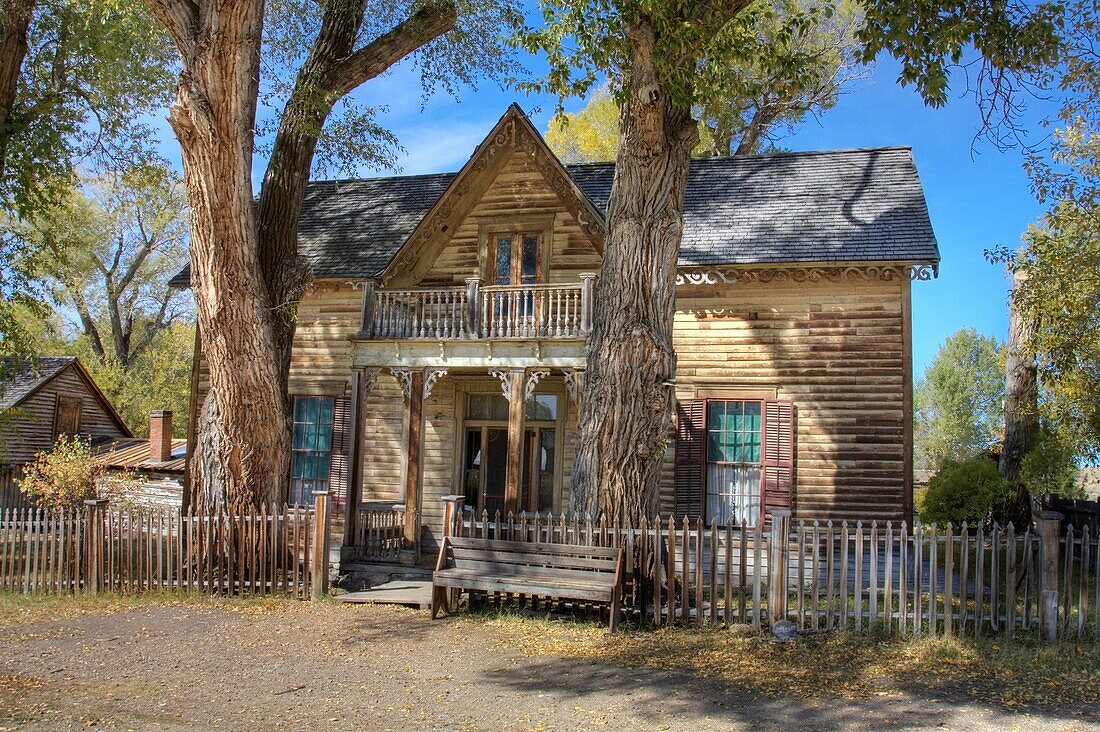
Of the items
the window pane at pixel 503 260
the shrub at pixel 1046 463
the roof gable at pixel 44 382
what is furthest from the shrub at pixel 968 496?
the roof gable at pixel 44 382

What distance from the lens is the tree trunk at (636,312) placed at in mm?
10875

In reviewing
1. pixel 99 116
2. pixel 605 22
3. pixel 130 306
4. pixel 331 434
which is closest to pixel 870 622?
pixel 605 22

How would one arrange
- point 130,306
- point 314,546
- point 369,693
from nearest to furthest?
Result: point 369,693 < point 314,546 < point 130,306

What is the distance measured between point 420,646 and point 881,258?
33.1ft

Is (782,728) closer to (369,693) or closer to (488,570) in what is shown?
(369,693)

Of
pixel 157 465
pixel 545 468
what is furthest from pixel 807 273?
pixel 157 465

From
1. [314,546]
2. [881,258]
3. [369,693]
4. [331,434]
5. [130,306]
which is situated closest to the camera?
[369,693]

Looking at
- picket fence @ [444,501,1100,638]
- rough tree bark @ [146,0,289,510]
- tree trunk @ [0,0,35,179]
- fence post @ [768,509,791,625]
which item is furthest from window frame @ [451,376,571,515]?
tree trunk @ [0,0,35,179]

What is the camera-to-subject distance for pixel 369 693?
7555 mm

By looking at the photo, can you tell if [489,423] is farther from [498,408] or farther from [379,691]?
[379,691]

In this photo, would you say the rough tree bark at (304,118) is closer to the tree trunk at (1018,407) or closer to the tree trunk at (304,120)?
the tree trunk at (304,120)

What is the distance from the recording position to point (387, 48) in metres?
14.9

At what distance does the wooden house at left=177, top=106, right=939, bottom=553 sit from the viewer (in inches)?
592

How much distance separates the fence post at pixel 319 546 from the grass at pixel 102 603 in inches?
12.8
